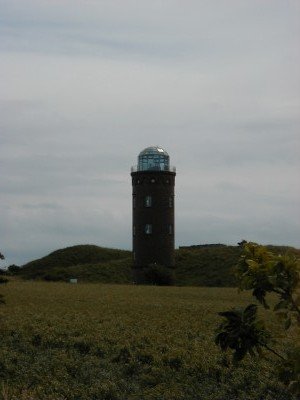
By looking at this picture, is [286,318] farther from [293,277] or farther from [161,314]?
[161,314]

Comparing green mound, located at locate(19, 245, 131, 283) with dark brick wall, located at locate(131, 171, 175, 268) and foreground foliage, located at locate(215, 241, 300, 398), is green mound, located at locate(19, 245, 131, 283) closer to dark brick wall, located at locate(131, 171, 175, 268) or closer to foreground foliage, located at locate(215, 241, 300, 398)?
dark brick wall, located at locate(131, 171, 175, 268)

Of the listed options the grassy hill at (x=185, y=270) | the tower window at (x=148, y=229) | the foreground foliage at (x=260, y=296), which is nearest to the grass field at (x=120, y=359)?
the foreground foliage at (x=260, y=296)

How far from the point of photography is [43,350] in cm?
1805

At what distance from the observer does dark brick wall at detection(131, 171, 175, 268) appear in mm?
56219

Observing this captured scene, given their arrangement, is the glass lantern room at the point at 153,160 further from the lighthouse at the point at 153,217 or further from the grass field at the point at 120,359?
the grass field at the point at 120,359

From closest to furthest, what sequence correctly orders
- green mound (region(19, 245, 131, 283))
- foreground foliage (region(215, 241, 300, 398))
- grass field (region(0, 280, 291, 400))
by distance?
1. foreground foliage (region(215, 241, 300, 398))
2. grass field (region(0, 280, 291, 400))
3. green mound (region(19, 245, 131, 283))

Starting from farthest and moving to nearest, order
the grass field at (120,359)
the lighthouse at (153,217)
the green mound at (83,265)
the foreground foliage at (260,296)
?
1. the green mound at (83,265)
2. the lighthouse at (153,217)
3. the grass field at (120,359)
4. the foreground foliage at (260,296)

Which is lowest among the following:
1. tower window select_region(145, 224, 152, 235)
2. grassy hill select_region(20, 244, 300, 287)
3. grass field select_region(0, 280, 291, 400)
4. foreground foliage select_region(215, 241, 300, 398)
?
grass field select_region(0, 280, 291, 400)

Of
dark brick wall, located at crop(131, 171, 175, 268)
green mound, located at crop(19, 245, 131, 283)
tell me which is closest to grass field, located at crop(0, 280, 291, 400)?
dark brick wall, located at crop(131, 171, 175, 268)

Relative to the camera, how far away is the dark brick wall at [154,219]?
56.2 metres

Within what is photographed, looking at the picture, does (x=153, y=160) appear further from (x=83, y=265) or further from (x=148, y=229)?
(x=83, y=265)

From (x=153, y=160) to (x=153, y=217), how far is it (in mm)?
4984

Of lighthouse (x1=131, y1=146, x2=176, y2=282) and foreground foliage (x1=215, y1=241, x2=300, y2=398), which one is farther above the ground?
lighthouse (x1=131, y1=146, x2=176, y2=282)

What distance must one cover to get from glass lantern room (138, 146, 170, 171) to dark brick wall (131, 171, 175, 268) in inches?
31.5
